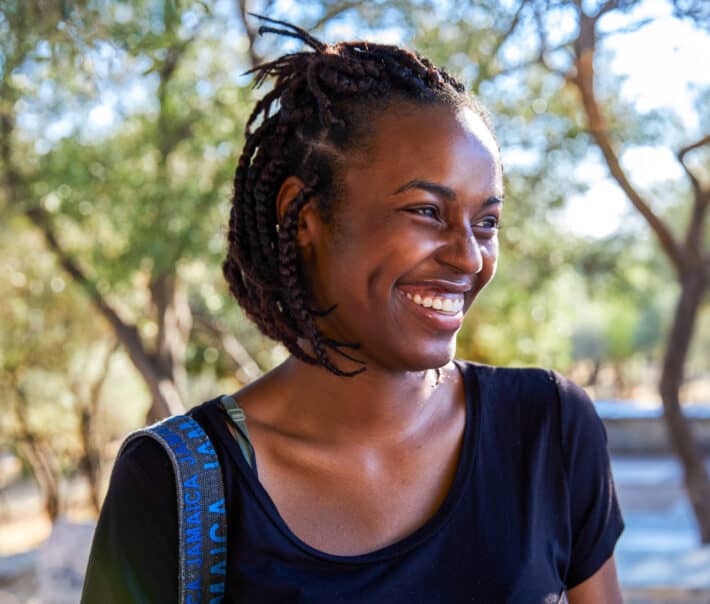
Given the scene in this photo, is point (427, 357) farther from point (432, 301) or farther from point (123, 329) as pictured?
point (123, 329)

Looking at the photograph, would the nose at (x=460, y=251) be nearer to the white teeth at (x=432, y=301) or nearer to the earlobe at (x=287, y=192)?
the white teeth at (x=432, y=301)

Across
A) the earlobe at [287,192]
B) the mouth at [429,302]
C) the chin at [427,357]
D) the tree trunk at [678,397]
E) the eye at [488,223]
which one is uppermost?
the earlobe at [287,192]

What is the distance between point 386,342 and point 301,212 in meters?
0.32

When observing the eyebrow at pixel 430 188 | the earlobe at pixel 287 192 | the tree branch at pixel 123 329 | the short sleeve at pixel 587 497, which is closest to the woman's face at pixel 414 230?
the eyebrow at pixel 430 188

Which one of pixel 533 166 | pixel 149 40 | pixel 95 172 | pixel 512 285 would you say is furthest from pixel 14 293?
pixel 149 40

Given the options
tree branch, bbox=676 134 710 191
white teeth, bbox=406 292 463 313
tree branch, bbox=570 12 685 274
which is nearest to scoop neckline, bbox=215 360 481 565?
white teeth, bbox=406 292 463 313

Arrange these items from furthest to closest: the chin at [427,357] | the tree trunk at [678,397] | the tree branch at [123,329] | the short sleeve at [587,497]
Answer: the tree branch at [123,329]
the tree trunk at [678,397]
the short sleeve at [587,497]
the chin at [427,357]

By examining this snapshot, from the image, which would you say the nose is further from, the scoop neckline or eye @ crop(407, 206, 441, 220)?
the scoop neckline

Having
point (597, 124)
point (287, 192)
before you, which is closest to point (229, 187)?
point (287, 192)

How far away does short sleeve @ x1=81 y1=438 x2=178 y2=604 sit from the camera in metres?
1.58

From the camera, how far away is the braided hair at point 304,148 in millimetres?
1728

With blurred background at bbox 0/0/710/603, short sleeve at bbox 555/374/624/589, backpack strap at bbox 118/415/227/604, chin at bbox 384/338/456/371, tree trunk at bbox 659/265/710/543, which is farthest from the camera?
tree trunk at bbox 659/265/710/543

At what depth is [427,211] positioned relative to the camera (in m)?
1.65

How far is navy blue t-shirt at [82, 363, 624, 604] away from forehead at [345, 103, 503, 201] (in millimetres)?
515
